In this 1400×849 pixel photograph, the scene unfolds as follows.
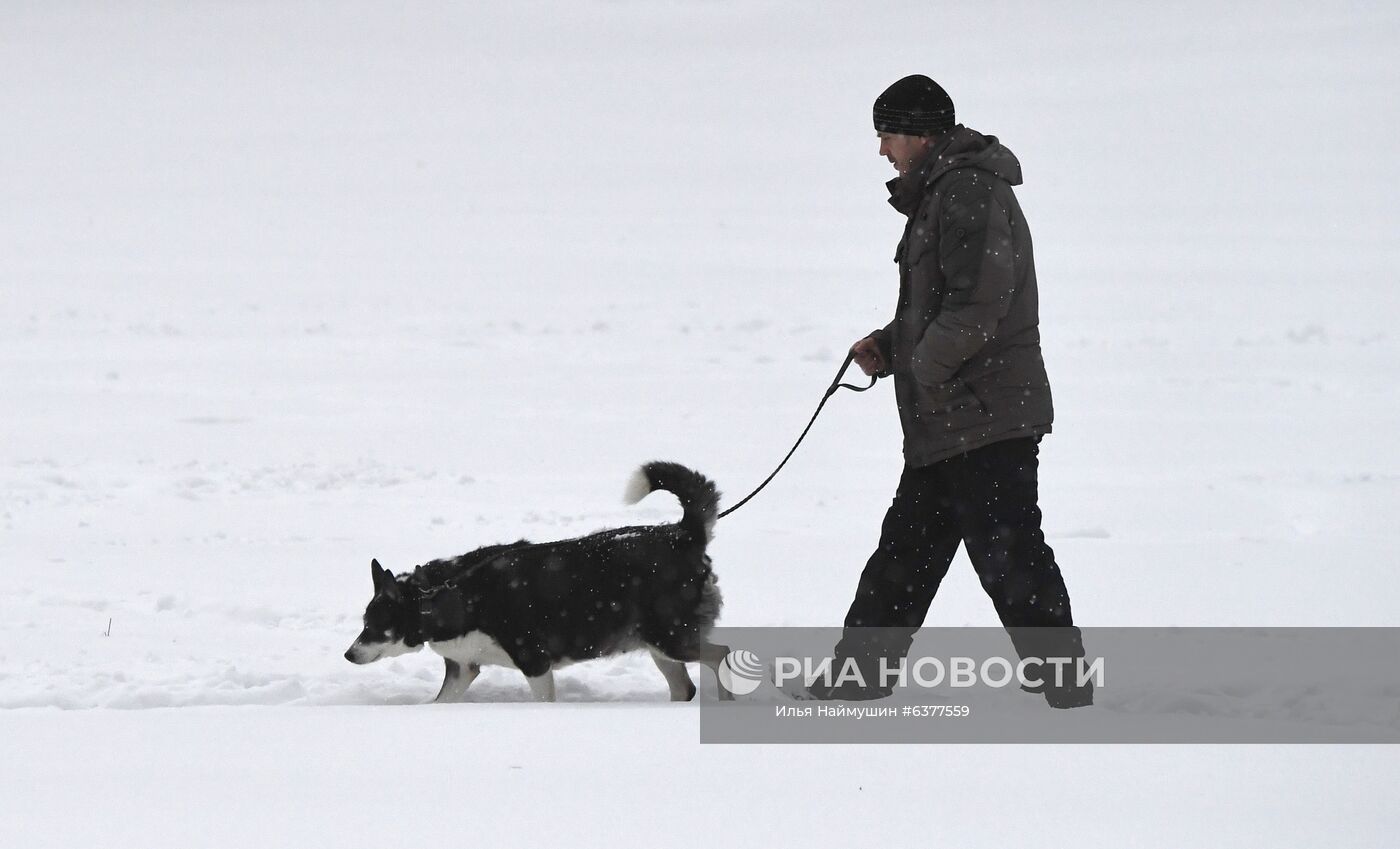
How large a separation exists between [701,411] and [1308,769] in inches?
349

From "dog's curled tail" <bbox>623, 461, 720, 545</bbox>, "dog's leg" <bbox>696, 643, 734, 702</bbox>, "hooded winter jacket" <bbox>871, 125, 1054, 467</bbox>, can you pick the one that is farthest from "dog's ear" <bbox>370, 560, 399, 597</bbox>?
"hooded winter jacket" <bbox>871, 125, 1054, 467</bbox>

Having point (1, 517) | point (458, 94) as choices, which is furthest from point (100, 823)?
point (458, 94)

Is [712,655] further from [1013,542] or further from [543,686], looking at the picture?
[1013,542]

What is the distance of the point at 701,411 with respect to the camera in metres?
11.7

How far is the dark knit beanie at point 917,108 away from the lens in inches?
150

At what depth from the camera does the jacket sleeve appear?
3602 millimetres

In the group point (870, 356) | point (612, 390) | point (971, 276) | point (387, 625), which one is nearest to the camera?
point (971, 276)

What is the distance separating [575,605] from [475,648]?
1.25 ft

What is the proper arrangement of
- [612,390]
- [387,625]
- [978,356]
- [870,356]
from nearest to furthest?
[978,356] → [870,356] → [387,625] → [612,390]

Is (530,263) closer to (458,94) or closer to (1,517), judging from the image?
(1,517)

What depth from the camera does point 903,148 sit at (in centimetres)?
390

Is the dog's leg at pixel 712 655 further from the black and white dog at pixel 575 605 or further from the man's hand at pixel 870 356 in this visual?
the man's hand at pixel 870 356

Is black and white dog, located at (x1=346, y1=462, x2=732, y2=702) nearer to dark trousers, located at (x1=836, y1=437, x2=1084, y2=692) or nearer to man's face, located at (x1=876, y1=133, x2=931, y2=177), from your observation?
dark trousers, located at (x1=836, y1=437, x2=1084, y2=692)

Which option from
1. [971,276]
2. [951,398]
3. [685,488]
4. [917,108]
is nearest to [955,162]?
[917,108]
